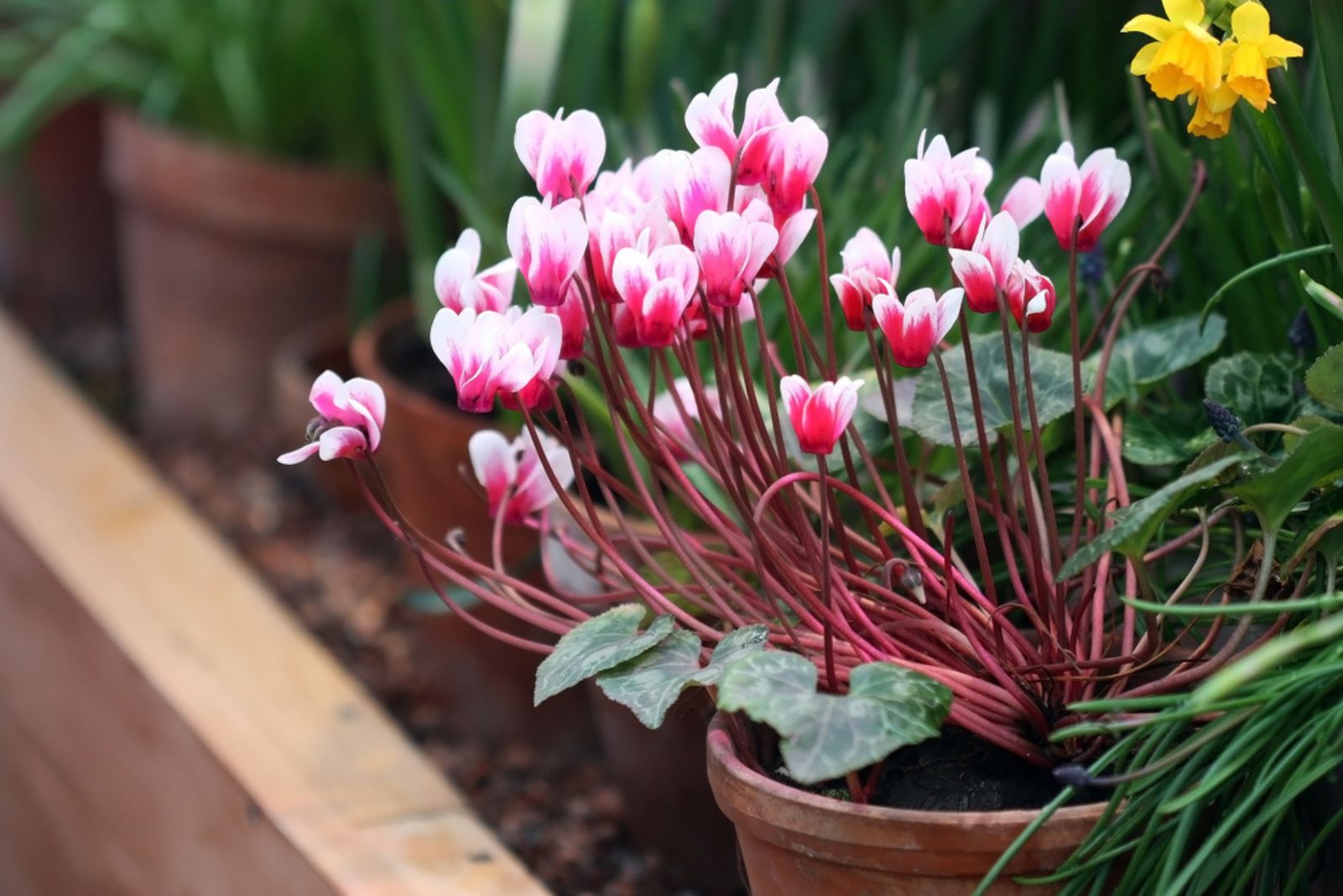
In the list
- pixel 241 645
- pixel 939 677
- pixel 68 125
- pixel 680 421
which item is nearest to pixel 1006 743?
pixel 939 677

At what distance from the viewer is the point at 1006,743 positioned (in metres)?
0.71

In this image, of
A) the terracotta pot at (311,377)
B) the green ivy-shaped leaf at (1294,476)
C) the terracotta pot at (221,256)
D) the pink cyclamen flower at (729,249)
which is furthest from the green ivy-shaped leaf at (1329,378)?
the terracotta pot at (221,256)

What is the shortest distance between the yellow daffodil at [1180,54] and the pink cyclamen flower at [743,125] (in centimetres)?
17

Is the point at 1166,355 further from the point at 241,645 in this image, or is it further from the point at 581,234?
the point at 241,645

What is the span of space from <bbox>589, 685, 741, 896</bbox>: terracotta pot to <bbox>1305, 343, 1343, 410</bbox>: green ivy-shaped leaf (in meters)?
0.51

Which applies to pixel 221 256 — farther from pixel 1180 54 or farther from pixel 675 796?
pixel 1180 54

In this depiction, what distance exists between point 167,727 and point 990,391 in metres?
0.74

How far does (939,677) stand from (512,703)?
734mm

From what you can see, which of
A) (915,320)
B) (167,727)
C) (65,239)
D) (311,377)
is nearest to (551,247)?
(915,320)

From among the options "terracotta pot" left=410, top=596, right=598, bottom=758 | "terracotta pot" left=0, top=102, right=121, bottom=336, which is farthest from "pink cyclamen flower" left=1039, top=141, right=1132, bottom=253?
"terracotta pot" left=0, top=102, right=121, bottom=336

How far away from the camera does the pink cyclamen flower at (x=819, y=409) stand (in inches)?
26.0

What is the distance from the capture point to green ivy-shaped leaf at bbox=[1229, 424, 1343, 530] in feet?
2.04

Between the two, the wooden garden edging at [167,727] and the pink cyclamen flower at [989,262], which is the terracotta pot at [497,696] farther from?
the pink cyclamen flower at [989,262]

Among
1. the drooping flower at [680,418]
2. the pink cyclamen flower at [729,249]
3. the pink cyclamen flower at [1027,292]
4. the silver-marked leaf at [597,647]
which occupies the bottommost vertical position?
the silver-marked leaf at [597,647]
